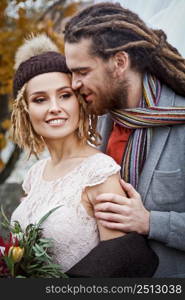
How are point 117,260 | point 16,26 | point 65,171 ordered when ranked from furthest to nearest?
1. point 16,26
2. point 65,171
3. point 117,260


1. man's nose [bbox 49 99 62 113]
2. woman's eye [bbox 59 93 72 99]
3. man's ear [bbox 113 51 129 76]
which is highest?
man's ear [bbox 113 51 129 76]

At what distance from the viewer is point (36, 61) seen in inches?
80.3

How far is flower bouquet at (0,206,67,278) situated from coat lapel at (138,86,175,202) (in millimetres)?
349

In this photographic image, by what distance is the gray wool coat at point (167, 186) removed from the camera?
75.7 inches

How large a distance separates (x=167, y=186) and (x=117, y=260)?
334mm

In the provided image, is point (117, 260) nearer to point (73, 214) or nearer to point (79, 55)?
point (73, 214)

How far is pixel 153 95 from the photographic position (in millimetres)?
1983

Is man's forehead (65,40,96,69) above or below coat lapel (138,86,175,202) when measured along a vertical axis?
above

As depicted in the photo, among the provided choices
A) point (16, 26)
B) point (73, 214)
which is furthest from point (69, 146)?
point (16, 26)

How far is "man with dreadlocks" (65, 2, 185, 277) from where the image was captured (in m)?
1.90

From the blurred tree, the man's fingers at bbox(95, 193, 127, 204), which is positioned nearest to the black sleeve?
the man's fingers at bbox(95, 193, 127, 204)

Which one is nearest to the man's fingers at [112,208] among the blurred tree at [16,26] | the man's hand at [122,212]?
the man's hand at [122,212]

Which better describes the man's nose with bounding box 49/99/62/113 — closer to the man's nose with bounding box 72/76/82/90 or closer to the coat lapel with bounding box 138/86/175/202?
the man's nose with bounding box 72/76/82/90

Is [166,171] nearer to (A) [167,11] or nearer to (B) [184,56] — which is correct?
(B) [184,56]
